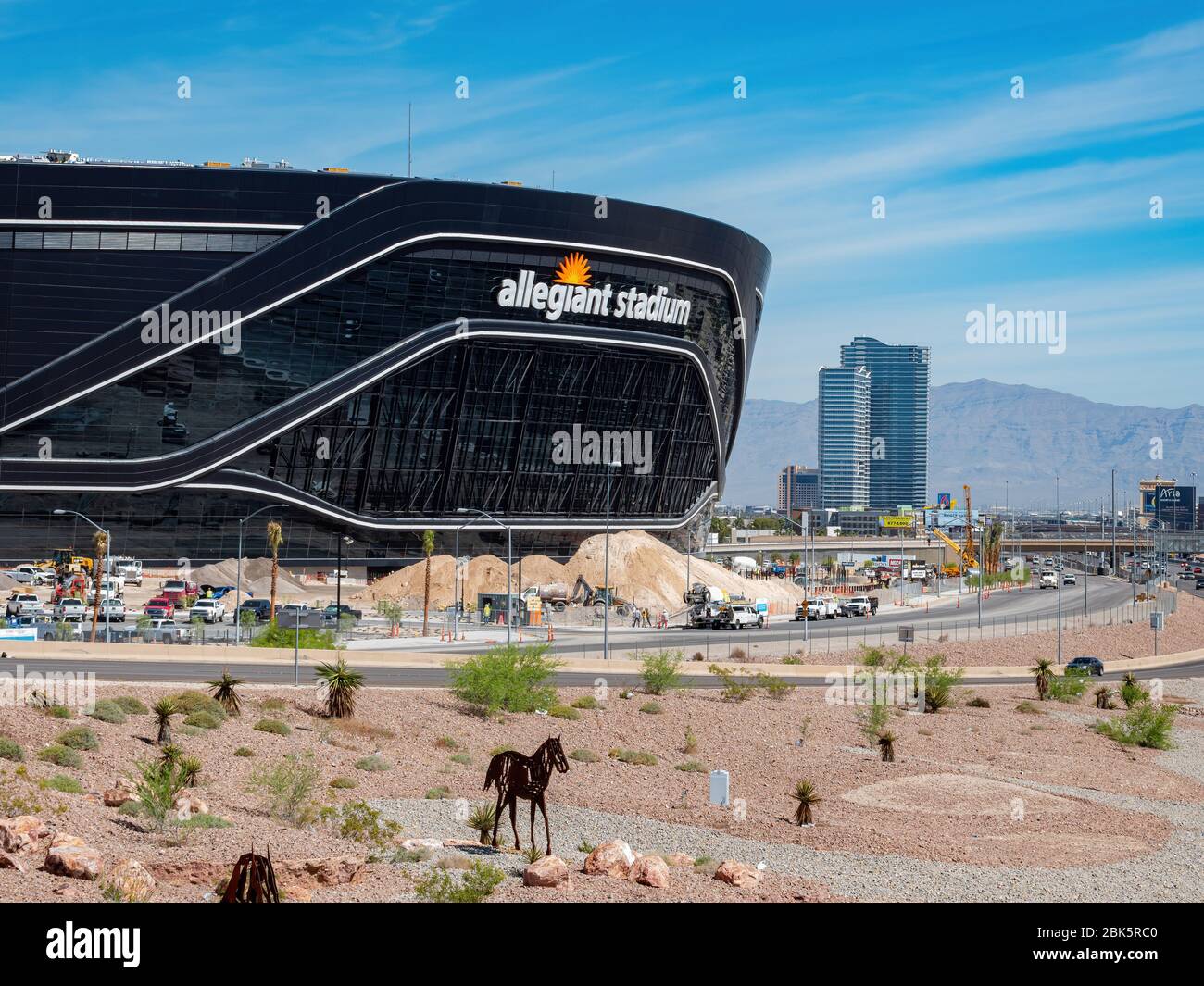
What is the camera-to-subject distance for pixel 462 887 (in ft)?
68.9

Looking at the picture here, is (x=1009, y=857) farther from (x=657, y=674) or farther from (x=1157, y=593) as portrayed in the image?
(x=1157, y=593)

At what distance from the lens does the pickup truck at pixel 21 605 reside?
74.4 metres

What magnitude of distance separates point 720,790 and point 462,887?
12415mm

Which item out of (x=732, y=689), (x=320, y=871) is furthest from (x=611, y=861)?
(x=732, y=689)

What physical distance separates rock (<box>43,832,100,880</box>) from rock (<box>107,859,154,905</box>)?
0.31 meters

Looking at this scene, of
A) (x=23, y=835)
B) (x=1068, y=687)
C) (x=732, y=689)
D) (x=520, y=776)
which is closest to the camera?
(x=23, y=835)

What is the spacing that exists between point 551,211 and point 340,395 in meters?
23.1

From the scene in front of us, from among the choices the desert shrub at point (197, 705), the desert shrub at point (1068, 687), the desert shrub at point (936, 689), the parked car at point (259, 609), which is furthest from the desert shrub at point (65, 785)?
the parked car at point (259, 609)

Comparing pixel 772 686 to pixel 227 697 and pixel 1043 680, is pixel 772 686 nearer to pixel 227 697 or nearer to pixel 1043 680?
pixel 1043 680

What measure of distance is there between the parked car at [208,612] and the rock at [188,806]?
49662 millimetres

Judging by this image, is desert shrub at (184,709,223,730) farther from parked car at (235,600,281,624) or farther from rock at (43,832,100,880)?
parked car at (235,600,281,624)

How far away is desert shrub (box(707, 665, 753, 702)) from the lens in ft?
162

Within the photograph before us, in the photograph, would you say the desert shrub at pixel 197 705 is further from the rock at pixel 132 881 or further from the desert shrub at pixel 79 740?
the rock at pixel 132 881
